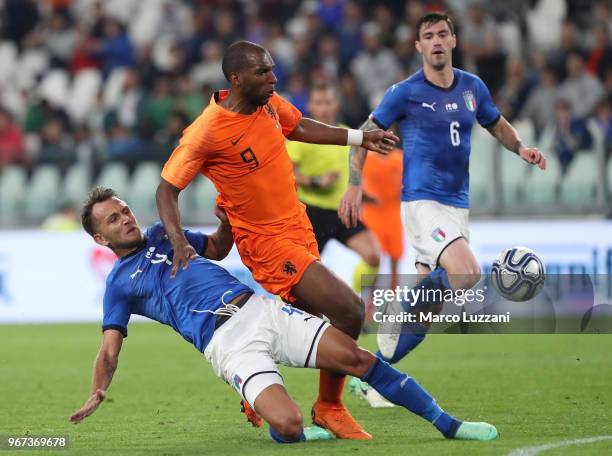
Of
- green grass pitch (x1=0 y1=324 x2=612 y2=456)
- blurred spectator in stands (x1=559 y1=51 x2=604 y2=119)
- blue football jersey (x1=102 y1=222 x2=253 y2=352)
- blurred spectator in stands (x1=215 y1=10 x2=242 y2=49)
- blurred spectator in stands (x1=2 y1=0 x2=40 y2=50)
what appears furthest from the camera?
blurred spectator in stands (x1=2 y1=0 x2=40 y2=50)

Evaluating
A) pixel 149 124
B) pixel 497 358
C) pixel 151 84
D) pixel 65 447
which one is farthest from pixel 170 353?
pixel 151 84

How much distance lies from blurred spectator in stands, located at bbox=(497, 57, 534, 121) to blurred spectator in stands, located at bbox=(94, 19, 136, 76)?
649 cm

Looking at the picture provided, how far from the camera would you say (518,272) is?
8.05 metres

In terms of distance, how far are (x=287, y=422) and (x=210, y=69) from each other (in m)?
13.2

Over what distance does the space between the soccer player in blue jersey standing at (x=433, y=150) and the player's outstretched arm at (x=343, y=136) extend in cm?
96

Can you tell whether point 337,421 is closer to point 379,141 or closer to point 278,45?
point 379,141

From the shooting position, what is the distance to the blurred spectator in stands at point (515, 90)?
54.4 feet

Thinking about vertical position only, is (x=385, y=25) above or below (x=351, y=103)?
above

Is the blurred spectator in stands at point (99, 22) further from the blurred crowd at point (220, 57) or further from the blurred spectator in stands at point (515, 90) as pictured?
the blurred spectator in stands at point (515, 90)

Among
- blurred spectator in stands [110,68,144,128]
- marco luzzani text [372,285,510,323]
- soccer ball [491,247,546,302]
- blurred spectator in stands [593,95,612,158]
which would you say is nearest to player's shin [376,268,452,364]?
marco luzzani text [372,285,510,323]

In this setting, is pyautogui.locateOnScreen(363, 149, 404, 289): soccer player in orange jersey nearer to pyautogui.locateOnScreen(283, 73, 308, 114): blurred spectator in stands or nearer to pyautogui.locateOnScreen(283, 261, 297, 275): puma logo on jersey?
pyautogui.locateOnScreen(283, 73, 308, 114): blurred spectator in stands

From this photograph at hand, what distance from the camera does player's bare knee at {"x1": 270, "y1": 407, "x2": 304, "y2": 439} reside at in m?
6.28

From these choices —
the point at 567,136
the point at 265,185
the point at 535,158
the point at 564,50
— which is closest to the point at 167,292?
the point at 265,185

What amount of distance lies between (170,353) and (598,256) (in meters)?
5.11
